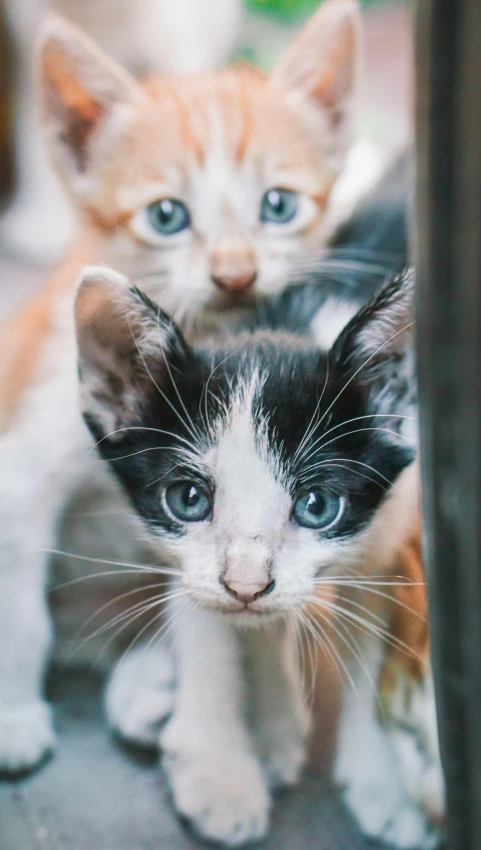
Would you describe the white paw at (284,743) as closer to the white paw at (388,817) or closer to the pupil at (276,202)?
the white paw at (388,817)

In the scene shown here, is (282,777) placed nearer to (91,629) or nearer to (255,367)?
(91,629)

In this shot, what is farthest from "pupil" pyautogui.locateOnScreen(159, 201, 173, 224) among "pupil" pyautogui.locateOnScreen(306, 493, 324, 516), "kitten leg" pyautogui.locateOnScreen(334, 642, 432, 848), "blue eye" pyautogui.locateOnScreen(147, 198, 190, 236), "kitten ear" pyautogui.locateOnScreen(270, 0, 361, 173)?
"kitten leg" pyautogui.locateOnScreen(334, 642, 432, 848)

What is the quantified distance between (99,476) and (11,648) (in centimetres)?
16

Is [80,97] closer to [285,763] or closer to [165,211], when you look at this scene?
[165,211]

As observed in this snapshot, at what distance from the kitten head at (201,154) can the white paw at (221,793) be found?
324 mm

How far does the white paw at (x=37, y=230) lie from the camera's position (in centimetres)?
66

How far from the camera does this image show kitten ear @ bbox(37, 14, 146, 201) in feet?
1.91

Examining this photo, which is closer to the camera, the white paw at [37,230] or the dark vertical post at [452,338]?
the dark vertical post at [452,338]

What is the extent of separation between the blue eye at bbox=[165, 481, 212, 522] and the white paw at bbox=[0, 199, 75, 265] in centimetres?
22

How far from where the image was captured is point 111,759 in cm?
61

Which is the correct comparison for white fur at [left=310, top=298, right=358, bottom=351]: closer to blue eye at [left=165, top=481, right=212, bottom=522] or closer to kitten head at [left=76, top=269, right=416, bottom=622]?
kitten head at [left=76, top=269, right=416, bottom=622]

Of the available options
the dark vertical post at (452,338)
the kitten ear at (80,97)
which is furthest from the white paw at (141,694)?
the kitten ear at (80,97)

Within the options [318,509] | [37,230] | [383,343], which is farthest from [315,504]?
[37,230]

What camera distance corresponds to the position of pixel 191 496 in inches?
22.3
